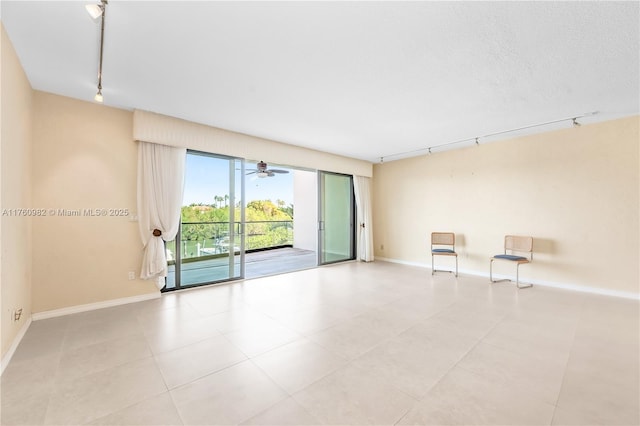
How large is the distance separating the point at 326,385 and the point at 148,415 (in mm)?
1159

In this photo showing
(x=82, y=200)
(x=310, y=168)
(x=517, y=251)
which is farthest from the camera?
(x=310, y=168)

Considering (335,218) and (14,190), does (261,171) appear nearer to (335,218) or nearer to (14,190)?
(335,218)

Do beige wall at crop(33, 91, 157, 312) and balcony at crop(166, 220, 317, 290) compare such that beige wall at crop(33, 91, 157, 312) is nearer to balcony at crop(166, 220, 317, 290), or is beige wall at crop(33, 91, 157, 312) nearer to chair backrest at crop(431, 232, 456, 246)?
balcony at crop(166, 220, 317, 290)

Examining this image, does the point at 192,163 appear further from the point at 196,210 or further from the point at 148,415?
the point at 148,415

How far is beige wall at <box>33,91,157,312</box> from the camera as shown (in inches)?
123

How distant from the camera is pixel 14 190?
2439 millimetres

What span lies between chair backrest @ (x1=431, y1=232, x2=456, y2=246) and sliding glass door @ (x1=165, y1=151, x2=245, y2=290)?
13.6 ft

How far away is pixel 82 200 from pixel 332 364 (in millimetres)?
3717

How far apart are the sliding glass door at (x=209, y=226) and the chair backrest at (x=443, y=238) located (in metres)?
4.13

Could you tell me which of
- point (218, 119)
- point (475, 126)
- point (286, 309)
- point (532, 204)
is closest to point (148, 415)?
point (286, 309)

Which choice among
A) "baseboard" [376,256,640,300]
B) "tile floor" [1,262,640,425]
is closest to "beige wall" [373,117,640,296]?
"baseboard" [376,256,640,300]

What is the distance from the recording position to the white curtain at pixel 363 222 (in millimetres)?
6934

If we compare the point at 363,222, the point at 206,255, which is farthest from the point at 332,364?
the point at 363,222

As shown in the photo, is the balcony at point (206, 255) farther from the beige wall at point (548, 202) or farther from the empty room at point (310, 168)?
the beige wall at point (548, 202)
